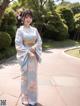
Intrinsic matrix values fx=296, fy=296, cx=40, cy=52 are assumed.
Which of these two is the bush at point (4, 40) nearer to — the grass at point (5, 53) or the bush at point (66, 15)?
the grass at point (5, 53)

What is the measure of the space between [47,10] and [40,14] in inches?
68.3

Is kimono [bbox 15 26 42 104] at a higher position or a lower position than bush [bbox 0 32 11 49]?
higher

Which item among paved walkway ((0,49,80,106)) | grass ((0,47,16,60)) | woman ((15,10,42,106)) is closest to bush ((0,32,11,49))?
grass ((0,47,16,60))

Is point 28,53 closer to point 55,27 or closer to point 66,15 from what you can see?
point 55,27

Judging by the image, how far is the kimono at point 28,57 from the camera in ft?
21.0

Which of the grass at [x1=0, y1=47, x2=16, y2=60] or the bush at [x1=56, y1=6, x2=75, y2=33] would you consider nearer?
the grass at [x1=0, y1=47, x2=16, y2=60]

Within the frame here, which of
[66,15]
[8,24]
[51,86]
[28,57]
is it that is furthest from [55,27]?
[28,57]

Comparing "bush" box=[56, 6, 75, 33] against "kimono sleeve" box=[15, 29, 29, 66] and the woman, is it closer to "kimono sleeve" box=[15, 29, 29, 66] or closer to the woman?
the woman

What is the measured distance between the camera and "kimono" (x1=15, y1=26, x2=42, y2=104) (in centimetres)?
641

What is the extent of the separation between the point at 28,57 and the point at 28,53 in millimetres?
91

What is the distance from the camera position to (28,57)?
21.1 feet

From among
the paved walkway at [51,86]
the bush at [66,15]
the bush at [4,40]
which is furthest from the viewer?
the bush at [66,15]

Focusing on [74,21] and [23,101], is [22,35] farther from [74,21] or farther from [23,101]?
[74,21]

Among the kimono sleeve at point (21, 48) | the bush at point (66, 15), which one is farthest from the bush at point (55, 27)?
the kimono sleeve at point (21, 48)
